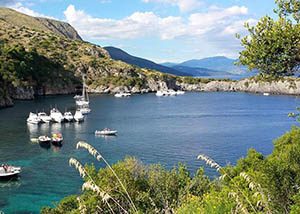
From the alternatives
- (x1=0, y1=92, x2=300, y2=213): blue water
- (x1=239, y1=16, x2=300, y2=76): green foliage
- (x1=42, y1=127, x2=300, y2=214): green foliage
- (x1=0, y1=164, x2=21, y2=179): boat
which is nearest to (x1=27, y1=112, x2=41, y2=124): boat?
(x1=0, y1=92, x2=300, y2=213): blue water

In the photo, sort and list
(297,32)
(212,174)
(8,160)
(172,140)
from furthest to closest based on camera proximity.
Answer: (172,140) → (8,160) → (212,174) → (297,32)

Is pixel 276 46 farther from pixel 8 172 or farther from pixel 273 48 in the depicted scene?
pixel 8 172

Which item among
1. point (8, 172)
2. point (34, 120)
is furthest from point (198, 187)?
point (34, 120)

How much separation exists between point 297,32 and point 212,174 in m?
42.4

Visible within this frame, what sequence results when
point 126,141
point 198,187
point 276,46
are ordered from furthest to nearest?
point 126,141 → point 198,187 → point 276,46

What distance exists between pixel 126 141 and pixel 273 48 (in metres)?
70.2

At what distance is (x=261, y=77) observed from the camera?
706 inches

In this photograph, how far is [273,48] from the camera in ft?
54.7

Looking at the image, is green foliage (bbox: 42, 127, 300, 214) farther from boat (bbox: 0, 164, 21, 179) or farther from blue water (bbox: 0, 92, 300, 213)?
boat (bbox: 0, 164, 21, 179)

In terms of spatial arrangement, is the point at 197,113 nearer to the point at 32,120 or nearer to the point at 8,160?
the point at 32,120

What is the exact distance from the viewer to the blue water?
5212cm

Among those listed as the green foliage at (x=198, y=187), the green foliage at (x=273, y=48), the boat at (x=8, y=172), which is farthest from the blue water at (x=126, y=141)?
the green foliage at (x=273, y=48)

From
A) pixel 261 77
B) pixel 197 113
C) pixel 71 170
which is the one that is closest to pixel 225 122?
pixel 197 113

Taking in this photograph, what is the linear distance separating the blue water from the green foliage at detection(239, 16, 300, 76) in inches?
1328
